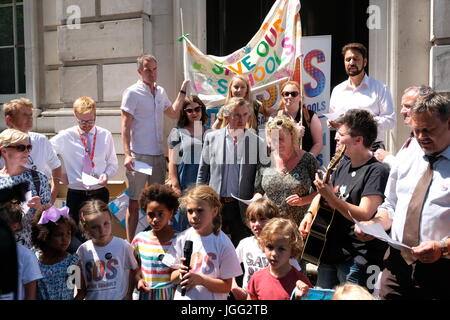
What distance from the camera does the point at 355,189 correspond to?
3428mm

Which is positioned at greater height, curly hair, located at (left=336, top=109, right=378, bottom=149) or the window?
the window

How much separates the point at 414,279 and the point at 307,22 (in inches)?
192

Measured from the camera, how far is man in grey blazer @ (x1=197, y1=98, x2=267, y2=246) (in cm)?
449

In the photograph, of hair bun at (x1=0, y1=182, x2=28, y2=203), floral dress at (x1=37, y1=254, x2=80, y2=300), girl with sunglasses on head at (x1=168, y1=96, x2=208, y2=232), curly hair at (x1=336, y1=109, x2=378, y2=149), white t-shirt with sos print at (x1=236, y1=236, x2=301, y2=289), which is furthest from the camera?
girl with sunglasses on head at (x1=168, y1=96, x2=208, y2=232)

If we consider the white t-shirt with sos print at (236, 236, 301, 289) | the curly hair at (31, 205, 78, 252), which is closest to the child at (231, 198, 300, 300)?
the white t-shirt with sos print at (236, 236, 301, 289)

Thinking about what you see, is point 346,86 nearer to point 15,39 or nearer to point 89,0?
point 89,0

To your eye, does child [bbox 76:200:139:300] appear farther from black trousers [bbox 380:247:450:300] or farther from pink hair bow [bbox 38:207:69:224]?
black trousers [bbox 380:247:450:300]

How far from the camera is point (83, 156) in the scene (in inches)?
213

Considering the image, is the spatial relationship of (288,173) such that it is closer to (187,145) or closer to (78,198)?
(187,145)

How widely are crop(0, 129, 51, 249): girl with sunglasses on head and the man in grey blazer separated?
137 centimetres

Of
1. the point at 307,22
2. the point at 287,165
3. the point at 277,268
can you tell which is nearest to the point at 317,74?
the point at 307,22

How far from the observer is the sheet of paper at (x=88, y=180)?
5234mm

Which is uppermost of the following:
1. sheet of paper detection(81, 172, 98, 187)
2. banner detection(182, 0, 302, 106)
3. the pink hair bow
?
banner detection(182, 0, 302, 106)
